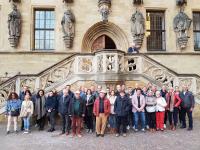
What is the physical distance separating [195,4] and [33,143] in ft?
43.8

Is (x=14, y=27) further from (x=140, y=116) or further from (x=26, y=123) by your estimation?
(x=140, y=116)

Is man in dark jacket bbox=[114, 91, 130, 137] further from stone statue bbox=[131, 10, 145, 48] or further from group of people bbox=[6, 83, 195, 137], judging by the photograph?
stone statue bbox=[131, 10, 145, 48]

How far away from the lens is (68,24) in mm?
17203

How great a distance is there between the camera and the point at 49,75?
45.5ft

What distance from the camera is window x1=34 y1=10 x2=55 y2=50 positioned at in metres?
17.9

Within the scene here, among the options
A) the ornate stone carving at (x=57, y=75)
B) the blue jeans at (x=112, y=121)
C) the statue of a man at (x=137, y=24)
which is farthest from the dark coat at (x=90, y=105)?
the statue of a man at (x=137, y=24)

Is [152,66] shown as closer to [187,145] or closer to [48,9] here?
[187,145]

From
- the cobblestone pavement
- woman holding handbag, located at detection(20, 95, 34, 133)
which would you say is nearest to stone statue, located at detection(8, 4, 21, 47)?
woman holding handbag, located at detection(20, 95, 34, 133)

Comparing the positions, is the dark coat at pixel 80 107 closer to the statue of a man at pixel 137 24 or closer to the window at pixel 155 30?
the statue of a man at pixel 137 24

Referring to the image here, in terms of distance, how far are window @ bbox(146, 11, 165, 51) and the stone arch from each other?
157 cm

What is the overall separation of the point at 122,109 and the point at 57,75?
4356 mm

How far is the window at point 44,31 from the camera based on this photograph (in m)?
17.9

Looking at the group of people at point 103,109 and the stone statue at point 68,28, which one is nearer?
the group of people at point 103,109

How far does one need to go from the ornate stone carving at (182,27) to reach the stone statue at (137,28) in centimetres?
196
